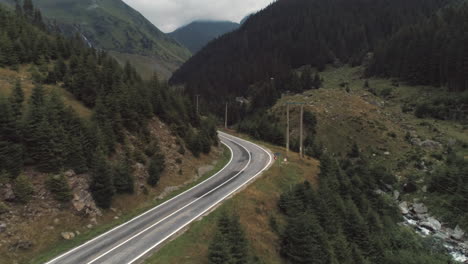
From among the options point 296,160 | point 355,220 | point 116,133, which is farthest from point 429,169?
point 116,133

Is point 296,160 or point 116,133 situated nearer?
point 116,133

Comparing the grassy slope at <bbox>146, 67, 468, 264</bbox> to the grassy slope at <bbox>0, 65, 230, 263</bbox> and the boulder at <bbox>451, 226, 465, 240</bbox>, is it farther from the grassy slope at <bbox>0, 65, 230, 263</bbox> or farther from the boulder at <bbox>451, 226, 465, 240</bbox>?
the grassy slope at <bbox>0, 65, 230, 263</bbox>

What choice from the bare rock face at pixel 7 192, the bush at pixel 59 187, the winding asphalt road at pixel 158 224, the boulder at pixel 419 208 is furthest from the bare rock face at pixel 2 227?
the boulder at pixel 419 208

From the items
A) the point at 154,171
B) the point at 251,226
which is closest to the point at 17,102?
the point at 154,171

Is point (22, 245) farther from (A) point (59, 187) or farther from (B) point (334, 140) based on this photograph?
(B) point (334, 140)

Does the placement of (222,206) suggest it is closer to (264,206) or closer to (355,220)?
(264,206)

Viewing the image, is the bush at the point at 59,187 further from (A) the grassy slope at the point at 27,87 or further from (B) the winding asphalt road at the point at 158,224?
(A) the grassy slope at the point at 27,87

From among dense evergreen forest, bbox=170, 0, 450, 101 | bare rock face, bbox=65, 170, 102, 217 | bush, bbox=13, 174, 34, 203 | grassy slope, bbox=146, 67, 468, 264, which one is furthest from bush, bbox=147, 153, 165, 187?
dense evergreen forest, bbox=170, 0, 450, 101

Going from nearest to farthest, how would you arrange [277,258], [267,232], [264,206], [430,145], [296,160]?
[277,258]
[267,232]
[264,206]
[296,160]
[430,145]
